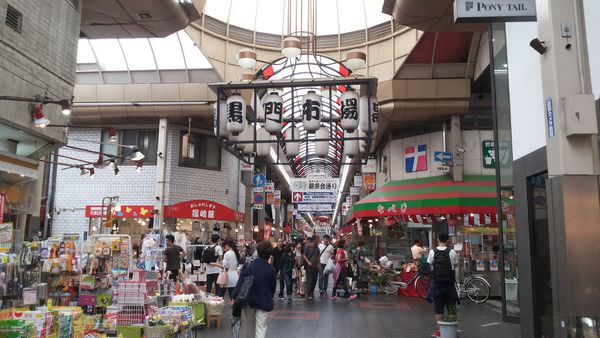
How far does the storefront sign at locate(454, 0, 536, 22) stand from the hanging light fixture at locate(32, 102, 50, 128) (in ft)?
24.2

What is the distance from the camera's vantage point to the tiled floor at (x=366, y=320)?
9677 mm

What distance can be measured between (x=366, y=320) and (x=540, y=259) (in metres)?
4.58

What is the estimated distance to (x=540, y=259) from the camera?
25.6 ft

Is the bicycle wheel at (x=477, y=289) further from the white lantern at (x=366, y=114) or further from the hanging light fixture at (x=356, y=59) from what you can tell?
the hanging light fixture at (x=356, y=59)

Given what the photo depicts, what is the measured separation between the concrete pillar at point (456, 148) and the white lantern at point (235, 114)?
793 cm

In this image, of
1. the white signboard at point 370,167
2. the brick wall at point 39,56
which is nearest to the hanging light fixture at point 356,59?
the brick wall at point 39,56

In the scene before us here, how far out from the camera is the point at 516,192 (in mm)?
8445

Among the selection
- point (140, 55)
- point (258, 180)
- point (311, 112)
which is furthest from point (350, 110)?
point (258, 180)

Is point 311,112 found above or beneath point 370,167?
beneath

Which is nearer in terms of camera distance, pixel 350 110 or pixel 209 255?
pixel 209 255

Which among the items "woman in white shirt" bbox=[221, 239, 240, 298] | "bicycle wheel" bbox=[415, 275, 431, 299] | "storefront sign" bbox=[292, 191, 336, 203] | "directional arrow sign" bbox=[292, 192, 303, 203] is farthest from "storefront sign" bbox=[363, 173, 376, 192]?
"woman in white shirt" bbox=[221, 239, 240, 298]

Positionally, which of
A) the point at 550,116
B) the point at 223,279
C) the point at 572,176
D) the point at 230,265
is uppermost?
the point at 550,116

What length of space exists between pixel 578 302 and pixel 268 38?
18.5 m

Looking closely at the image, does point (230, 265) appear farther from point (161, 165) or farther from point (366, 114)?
point (161, 165)
